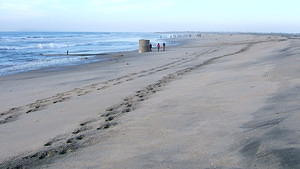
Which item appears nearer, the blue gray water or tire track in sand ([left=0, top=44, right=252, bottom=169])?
tire track in sand ([left=0, top=44, right=252, bottom=169])

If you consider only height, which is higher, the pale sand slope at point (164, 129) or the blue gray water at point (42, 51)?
the pale sand slope at point (164, 129)

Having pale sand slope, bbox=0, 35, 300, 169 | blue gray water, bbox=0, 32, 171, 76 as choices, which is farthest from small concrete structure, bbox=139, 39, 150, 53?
pale sand slope, bbox=0, 35, 300, 169

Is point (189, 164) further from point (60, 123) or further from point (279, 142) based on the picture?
point (60, 123)

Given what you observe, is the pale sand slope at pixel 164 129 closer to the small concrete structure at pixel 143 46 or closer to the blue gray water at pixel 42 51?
the blue gray water at pixel 42 51

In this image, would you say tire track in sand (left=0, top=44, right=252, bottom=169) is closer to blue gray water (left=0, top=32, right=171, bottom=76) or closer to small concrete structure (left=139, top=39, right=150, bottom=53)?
blue gray water (left=0, top=32, right=171, bottom=76)

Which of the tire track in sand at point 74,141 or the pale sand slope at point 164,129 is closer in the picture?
the pale sand slope at point 164,129

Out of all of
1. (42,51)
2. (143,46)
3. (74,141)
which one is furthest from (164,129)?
(42,51)

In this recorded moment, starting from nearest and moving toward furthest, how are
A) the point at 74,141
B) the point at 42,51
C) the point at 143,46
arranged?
the point at 74,141 < the point at 143,46 < the point at 42,51

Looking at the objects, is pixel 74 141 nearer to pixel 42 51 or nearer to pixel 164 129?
pixel 164 129

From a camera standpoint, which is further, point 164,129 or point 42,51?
point 42,51

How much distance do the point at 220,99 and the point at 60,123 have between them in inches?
134

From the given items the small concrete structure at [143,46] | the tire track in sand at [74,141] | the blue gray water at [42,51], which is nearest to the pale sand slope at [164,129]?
the tire track in sand at [74,141]

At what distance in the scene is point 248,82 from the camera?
977 cm

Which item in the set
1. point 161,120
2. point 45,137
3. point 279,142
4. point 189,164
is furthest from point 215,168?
point 45,137
